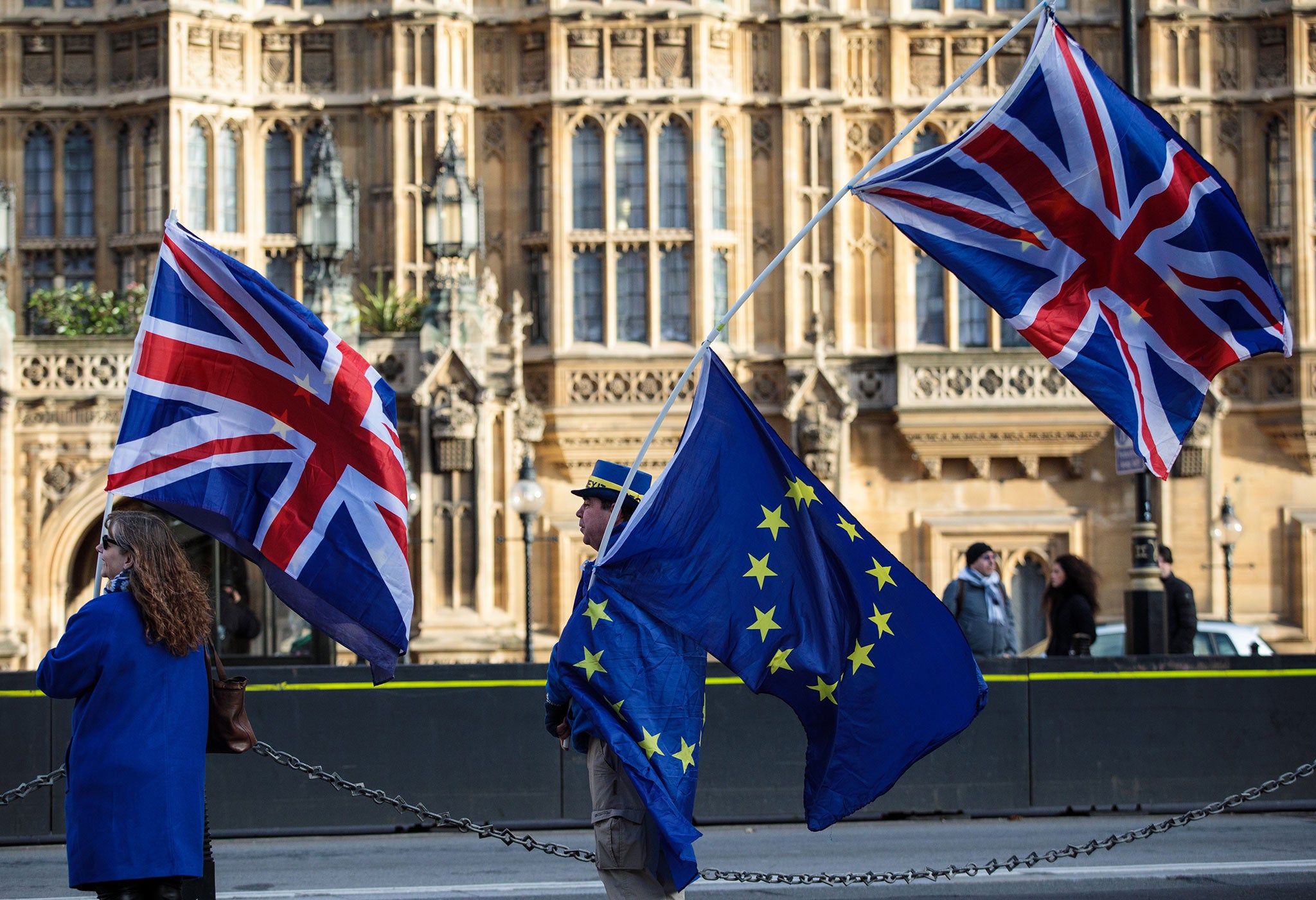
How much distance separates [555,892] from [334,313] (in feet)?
46.0

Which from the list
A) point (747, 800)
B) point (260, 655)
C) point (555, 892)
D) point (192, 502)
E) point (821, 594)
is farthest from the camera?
point (260, 655)

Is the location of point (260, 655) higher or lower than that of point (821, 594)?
lower

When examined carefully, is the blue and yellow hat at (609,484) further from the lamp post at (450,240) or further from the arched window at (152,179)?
the arched window at (152,179)

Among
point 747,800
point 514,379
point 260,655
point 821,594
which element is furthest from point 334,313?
point 821,594

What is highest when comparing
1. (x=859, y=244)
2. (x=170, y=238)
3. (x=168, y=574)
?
(x=859, y=244)

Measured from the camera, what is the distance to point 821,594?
777cm

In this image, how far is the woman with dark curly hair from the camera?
15.1 meters

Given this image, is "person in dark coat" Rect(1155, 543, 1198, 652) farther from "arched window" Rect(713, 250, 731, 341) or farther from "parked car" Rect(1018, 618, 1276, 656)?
"arched window" Rect(713, 250, 731, 341)

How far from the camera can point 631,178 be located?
2633 centimetres

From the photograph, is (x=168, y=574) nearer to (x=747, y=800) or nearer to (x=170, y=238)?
(x=170, y=238)

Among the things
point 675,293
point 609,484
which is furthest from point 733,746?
point 675,293

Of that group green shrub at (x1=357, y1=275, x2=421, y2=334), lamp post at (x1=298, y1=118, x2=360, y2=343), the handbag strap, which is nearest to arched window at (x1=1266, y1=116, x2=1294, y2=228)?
green shrub at (x1=357, y1=275, x2=421, y2=334)

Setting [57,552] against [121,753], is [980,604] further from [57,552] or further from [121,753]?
[57,552]

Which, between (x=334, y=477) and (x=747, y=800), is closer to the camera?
(x=334, y=477)
